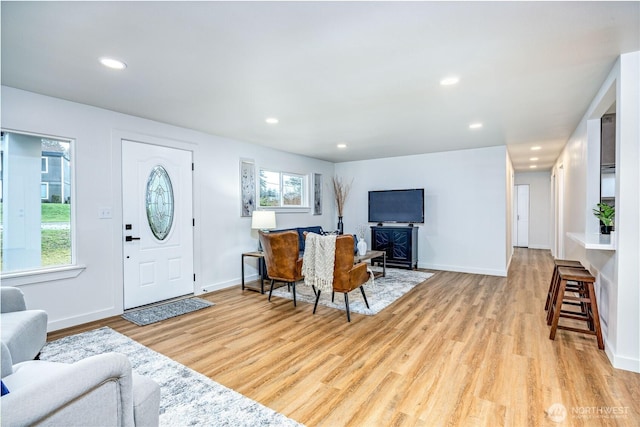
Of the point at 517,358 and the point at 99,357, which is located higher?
the point at 99,357

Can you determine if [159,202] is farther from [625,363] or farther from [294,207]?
[625,363]

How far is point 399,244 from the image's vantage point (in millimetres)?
6293

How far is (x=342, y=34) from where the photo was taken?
201cm

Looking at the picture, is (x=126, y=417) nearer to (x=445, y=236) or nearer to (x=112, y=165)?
(x=112, y=165)

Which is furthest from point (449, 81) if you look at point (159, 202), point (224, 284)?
point (224, 284)

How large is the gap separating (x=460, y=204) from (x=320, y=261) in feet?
12.5

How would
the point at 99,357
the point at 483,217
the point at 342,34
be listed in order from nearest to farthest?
the point at 99,357, the point at 342,34, the point at 483,217

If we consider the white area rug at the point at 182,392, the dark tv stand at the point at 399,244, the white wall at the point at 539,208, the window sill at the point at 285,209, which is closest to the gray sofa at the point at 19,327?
the white area rug at the point at 182,392

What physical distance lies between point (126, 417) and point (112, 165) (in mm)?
3228

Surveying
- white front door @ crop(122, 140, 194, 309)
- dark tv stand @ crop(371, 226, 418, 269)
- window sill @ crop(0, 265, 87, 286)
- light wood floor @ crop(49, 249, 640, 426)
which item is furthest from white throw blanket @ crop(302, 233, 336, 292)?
dark tv stand @ crop(371, 226, 418, 269)

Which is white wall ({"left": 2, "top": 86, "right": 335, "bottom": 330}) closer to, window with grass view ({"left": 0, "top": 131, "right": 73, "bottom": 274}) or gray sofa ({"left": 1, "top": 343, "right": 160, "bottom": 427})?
window with grass view ({"left": 0, "top": 131, "right": 73, "bottom": 274})

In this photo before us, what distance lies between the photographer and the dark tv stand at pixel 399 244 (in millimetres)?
6177

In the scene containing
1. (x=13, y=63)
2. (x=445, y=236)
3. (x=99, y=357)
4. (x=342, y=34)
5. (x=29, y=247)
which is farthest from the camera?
(x=445, y=236)

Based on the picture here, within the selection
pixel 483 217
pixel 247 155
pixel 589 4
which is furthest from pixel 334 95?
pixel 483 217
